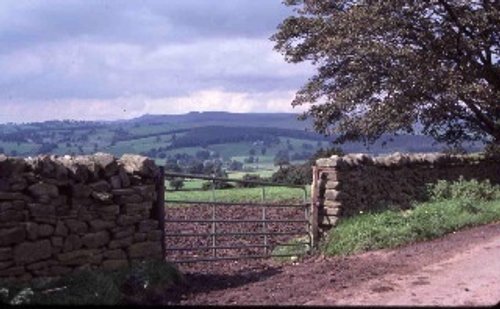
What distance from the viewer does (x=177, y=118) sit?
194ft

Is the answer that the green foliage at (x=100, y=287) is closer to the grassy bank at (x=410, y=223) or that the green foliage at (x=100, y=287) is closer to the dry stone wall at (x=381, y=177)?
the grassy bank at (x=410, y=223)

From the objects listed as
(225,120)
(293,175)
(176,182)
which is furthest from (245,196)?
(225,120)

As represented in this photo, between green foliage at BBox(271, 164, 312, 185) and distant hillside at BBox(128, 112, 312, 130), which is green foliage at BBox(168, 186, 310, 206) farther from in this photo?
distant hillside at BBox(128, 112, 312, 130)

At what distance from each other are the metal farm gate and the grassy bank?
2.84 feet

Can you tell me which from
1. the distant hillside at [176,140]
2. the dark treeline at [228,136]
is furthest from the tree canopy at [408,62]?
the dark treeline at [228,136]

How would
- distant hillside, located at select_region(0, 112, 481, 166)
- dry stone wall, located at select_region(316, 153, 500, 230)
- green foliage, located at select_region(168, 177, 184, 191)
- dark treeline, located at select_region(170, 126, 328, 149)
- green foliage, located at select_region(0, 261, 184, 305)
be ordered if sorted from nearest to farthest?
1. green foliage, located at select_region(0, 261, 184, 305)
2. green foliage, located at select_region(168, 177, 184, 191)
3. dry stone wall, located at select_region(316, 153, 500, 230)
4. distant hillside, located at select_region(0, 112, 481, 166)
5. dark treeline, located at select_region(170, 126, 328, 149)

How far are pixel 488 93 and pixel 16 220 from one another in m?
16.0

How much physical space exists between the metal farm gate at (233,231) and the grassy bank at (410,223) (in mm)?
865

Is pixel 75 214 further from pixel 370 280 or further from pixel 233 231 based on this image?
pixel 233 231

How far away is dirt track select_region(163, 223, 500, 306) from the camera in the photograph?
8.16m

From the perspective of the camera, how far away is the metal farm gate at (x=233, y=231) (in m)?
11.2

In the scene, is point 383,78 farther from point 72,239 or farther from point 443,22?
point 72,239

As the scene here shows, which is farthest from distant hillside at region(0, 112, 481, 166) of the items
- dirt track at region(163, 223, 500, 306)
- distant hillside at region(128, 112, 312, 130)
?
dirt track at region(163, 223, 500, 306)

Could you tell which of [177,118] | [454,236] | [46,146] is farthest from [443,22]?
[177,118]
